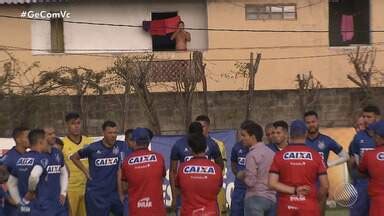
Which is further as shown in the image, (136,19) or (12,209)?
(136,19)

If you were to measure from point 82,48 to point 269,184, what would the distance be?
884 inches

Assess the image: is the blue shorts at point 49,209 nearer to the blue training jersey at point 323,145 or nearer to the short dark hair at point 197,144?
the short dark hair at point 197,144

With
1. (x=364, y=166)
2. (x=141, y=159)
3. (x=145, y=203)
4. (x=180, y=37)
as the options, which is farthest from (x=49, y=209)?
(x=180, y=37)

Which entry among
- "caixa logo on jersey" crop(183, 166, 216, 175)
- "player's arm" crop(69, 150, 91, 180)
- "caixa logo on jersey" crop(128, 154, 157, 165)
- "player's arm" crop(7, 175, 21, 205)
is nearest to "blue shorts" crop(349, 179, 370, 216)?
"caixa logo on jersey" crop(183, 166, 216, 175)

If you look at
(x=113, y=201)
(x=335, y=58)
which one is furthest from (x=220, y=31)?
(x=113, y=201)

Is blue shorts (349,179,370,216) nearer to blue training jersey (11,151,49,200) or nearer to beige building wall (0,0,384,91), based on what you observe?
blue training jersey (11,151,49,200)

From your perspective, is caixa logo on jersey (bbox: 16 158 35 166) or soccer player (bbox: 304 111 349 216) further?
soccer player (bbox: 304 111 349 216)

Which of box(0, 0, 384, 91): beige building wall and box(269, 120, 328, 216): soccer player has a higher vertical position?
box(0, 0, 384, 91): beige building wall

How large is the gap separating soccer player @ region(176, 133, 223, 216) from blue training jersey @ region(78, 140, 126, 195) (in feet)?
9.82

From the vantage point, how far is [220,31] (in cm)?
3219

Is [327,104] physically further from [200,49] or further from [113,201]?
[113,201]

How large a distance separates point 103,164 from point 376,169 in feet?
15.1

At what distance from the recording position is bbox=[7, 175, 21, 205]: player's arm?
12.2m

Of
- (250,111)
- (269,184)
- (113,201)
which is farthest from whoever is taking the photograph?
(250,111)
